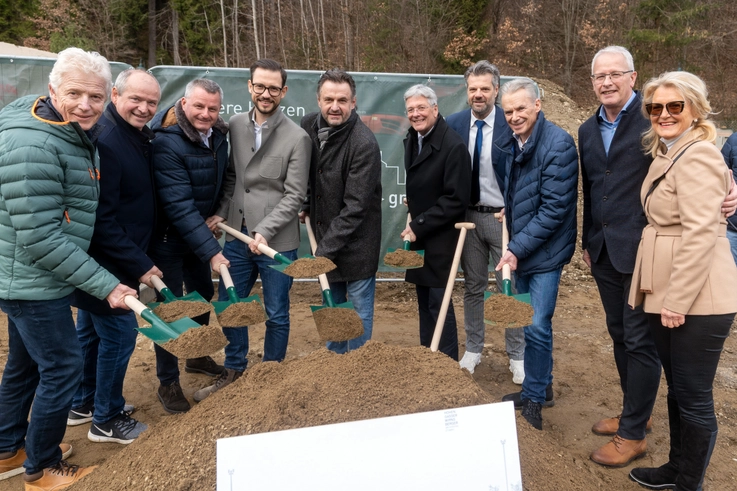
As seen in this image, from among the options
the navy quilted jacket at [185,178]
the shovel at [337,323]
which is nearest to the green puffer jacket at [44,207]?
the navy quilted jacket at [185,178]

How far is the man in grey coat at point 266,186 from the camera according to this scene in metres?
3.40

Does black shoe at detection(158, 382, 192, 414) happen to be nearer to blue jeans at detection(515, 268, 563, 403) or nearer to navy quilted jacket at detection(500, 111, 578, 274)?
blue jeans at detection(515, 268, 563, 403)

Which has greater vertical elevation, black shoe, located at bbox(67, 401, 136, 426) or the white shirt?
the white shirt

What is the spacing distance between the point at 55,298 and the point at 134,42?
21729 millimetres

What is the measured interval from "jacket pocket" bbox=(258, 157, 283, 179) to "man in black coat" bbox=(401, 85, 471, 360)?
34.5 inches

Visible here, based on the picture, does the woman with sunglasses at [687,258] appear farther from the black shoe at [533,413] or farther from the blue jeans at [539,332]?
the black shoe at [533,413]

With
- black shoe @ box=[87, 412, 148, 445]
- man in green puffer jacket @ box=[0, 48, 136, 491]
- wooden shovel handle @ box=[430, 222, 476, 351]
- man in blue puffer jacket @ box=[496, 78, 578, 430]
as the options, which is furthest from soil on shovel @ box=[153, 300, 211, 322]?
man in blue puffer jacket @ box=[496, 78, 578, 430]

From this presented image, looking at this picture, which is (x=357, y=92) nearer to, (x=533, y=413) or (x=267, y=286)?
(x=267, y=286)

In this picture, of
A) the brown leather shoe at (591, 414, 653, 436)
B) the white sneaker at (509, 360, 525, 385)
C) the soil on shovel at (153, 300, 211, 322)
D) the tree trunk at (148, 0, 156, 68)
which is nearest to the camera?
the soil on shovel at (153, 300, 211, 322)

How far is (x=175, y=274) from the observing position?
3551 mm

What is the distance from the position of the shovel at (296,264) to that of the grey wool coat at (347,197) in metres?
0.22

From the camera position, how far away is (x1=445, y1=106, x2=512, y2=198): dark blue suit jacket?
360 cm

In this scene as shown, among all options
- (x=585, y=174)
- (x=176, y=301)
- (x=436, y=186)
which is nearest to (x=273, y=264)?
(x=176, y=301)

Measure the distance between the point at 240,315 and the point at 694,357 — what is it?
223cm
